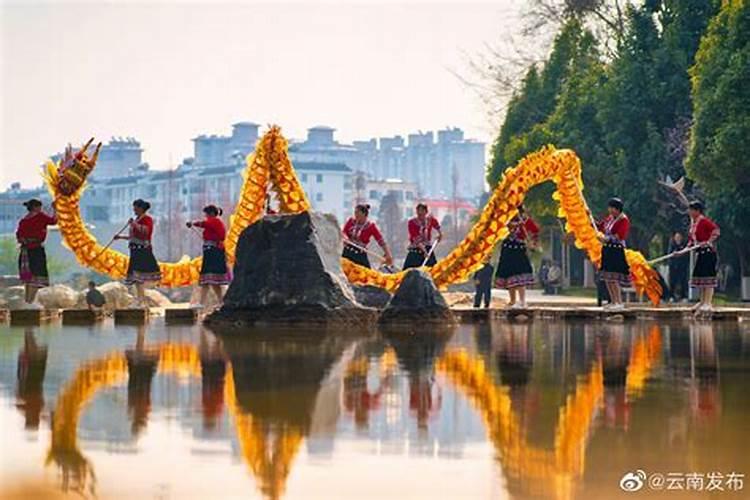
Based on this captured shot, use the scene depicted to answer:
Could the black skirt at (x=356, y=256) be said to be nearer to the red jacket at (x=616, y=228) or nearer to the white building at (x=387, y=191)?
the red jacket at (x=616, y=228)

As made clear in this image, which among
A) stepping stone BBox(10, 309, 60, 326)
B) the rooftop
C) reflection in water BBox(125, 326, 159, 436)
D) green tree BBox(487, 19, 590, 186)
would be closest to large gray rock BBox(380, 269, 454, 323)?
reflection in water BBox(125, 326, 159, 436)

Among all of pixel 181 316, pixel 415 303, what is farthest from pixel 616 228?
pixel 181 316

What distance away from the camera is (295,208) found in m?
27.8

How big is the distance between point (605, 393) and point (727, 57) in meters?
24.1

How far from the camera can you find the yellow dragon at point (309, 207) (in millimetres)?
26969

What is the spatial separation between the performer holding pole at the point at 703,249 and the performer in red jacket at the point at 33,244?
9.78 metres

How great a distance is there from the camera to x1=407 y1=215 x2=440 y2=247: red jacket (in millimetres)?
28000

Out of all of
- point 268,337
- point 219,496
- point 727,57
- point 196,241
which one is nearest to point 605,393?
point 219,496

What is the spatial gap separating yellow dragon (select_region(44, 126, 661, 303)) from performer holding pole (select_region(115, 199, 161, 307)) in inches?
29.2

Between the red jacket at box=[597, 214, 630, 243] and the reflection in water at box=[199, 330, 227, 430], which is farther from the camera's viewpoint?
the red jacket at box=[597, 214, 630, 243]

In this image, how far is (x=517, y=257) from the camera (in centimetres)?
2702

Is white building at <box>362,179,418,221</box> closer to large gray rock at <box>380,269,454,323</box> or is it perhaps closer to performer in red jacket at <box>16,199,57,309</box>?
performer in red jacket at <box>16,199,57,309</box>

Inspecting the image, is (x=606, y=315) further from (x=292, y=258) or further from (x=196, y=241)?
(x=196, y=241)

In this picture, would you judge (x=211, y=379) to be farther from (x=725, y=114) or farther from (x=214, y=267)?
(x=725, y=114)
